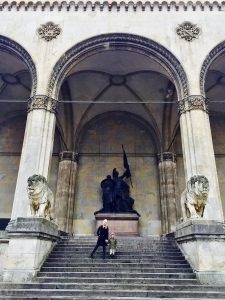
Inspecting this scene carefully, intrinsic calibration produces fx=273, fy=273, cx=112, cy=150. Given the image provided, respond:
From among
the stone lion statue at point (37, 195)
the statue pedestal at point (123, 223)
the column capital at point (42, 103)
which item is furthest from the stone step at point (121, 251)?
the column capital at point (42, 103)

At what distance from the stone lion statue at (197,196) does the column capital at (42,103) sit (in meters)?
6.08

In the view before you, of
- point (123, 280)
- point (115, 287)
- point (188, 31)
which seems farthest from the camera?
point (188, 31)

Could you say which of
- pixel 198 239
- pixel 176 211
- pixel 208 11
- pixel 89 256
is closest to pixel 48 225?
pixel 89 256

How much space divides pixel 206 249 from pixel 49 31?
34.8ft

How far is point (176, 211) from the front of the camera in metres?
14.7

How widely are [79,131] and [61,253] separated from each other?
29.2ft

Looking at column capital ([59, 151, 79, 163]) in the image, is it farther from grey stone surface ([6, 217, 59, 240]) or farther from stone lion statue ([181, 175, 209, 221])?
stone lion statue ([181, 175, 209, 221])

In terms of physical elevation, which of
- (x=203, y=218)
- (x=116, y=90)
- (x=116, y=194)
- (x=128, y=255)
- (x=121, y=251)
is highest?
(x=116, y=90)

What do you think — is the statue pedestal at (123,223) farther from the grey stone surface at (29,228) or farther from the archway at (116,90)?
the grey stone surface at (29,228)

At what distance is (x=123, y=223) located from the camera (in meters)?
13.3

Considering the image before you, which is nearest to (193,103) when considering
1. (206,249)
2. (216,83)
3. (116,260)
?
(216,83)

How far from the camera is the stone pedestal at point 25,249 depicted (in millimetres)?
7547

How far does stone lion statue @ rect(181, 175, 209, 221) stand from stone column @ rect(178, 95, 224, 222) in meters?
0.76

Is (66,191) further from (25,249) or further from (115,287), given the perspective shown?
(115,287)
